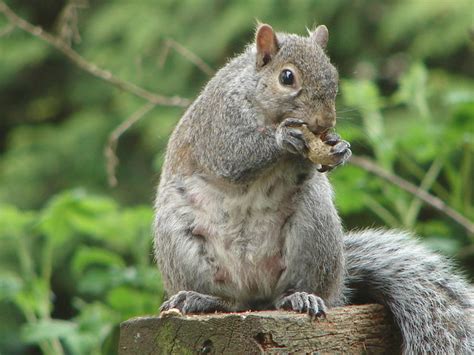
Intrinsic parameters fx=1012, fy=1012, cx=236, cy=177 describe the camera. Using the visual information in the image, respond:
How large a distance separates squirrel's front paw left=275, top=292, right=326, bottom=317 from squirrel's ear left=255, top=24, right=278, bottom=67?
2.00 feet

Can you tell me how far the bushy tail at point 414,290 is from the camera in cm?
235

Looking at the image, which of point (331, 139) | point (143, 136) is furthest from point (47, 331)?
point (143, 136)

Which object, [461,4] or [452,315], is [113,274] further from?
[461,4]

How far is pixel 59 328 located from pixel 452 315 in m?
1.25

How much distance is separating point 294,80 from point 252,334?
0.73 metres

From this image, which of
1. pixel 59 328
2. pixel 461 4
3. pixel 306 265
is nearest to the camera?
pixel 306 265

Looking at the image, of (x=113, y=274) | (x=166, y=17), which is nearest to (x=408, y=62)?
(x=166, y=17)

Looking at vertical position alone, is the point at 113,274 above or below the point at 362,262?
above

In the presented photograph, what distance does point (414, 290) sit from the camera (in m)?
2.45

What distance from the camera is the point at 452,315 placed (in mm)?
2396

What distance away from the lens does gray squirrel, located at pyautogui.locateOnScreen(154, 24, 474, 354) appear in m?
2.38

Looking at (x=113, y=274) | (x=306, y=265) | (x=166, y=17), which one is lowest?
(x=306, y=265)

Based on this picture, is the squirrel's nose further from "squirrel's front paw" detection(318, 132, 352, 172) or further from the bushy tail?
the bushy tail

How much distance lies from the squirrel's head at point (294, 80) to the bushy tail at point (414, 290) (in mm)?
421
